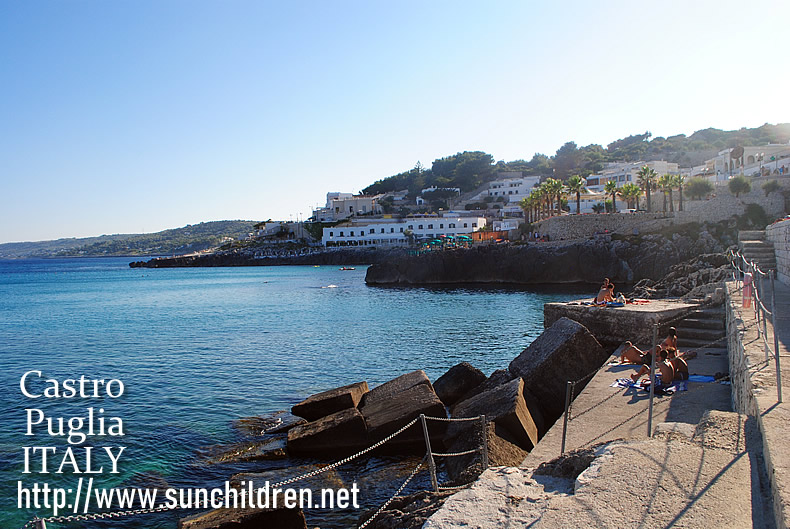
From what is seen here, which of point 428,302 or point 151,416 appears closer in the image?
point 151,416

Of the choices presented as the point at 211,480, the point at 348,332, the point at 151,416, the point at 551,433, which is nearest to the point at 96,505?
the point at 211,480

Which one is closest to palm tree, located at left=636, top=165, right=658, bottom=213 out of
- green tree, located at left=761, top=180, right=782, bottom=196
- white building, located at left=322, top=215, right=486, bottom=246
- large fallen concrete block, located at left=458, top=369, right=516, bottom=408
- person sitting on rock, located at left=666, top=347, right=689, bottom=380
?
green tree, located at left=761, top=180, right=782, bottom=196

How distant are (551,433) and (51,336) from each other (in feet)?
96.6

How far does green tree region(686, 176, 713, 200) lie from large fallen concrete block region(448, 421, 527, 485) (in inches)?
2080

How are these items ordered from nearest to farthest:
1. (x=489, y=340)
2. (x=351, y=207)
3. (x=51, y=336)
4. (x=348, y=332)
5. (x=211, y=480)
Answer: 1. (x=211, y=480)
2. (x=489, y=340)
3. (x=348, y=332)
4. (x=51, y=336)
5. (x=351, y=207)

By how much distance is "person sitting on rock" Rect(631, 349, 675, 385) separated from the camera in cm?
1006

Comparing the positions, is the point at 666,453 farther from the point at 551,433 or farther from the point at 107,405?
the point at 107,405

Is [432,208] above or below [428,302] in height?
above

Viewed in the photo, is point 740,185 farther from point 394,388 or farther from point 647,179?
point 394,388

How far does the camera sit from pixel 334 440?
432 inches

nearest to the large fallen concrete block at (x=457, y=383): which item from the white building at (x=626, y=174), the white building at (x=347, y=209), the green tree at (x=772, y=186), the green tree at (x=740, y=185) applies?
the green tree at (x=772, y=186)

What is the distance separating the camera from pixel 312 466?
10.5 m

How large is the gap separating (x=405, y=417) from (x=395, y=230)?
94.6 meters

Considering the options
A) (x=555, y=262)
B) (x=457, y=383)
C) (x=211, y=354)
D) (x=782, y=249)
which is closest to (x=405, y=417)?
(x=457, y=383)
